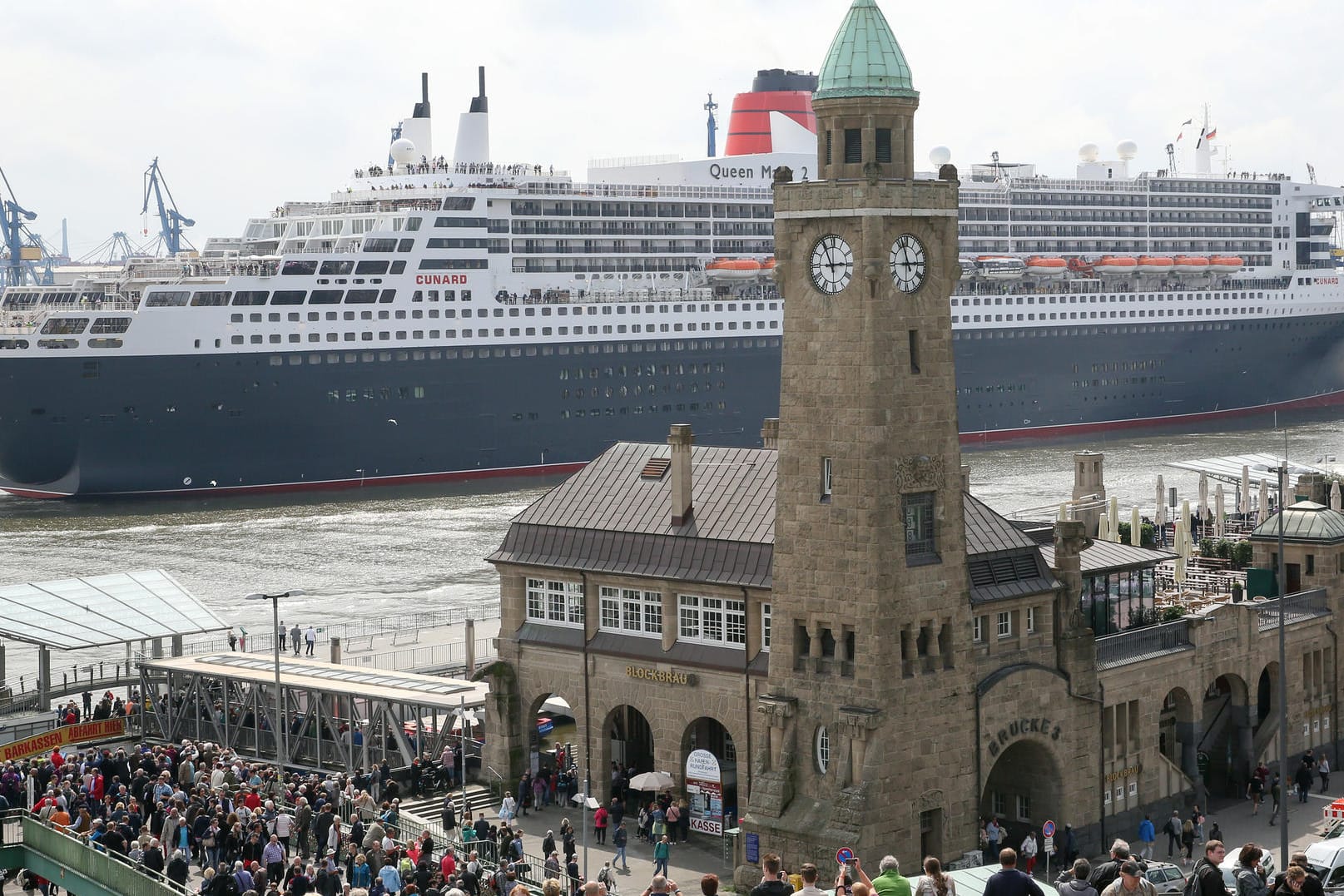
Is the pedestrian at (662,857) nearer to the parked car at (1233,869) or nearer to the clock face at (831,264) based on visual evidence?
the parked car at (1233,869)

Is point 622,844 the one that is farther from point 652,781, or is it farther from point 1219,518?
point 1219,518

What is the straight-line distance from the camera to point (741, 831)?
106 ft

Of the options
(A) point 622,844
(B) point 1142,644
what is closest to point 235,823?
(A) point 622,844

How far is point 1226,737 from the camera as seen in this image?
40.5m

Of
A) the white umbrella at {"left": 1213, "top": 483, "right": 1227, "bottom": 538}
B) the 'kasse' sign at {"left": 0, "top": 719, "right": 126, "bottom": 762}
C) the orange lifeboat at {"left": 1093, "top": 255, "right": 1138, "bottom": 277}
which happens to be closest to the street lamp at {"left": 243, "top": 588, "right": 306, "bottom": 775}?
the 'kasse' sign at {"left": 0, "top": 719, "right": 126, "bottom": 762}

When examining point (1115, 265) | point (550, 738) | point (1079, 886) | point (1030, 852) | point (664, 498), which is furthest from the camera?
point (1115, 265)

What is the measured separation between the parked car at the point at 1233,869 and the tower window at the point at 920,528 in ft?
22.4

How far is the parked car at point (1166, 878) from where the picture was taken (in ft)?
92.0

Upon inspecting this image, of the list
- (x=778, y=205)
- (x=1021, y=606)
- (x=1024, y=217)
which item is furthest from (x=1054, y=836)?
(x=1024, y=217)

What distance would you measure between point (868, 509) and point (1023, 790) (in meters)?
6.88

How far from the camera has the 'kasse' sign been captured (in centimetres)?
3791

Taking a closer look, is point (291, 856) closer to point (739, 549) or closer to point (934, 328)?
point (739, 549)

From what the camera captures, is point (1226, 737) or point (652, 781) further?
point (1226, 737)

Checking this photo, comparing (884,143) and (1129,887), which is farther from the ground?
(884,143)
